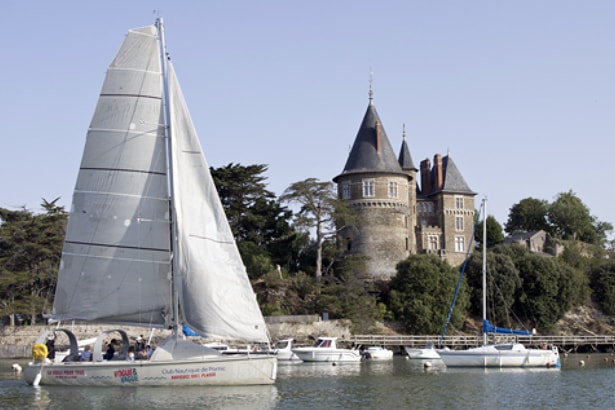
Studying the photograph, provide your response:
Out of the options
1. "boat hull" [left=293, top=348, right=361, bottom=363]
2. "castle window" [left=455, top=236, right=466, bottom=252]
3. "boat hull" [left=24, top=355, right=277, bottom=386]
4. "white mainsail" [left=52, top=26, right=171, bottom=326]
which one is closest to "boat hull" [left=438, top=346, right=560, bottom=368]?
"boat hull" [left=293, top=348, right=361, bottom=363]

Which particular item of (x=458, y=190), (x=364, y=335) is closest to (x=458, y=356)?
(x=364, y=335)

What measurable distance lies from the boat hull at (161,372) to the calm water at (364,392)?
25cm

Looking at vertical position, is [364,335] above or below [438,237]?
below

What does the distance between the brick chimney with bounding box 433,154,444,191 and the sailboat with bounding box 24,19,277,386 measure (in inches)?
1852

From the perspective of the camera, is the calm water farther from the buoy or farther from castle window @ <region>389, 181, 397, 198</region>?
castle window @ <region>389, 181, 397, 198</region>

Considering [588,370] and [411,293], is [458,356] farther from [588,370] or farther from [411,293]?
[411,293]

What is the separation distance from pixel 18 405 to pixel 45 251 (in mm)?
28426

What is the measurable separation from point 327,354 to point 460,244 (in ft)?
90.7

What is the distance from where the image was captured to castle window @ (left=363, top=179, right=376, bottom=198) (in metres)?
62.5

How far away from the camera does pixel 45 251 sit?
4975cm

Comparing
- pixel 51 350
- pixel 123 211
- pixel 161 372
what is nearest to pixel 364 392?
pixel 161 372

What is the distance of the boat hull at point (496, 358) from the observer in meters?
40.2

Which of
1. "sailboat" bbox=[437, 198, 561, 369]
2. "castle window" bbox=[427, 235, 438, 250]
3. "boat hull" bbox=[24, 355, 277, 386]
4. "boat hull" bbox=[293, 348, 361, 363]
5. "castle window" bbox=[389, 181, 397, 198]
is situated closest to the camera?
"boat hull" bbox=[24, 355, 277, 386]

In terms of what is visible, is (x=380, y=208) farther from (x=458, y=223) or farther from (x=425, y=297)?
(x=458, y=223)
